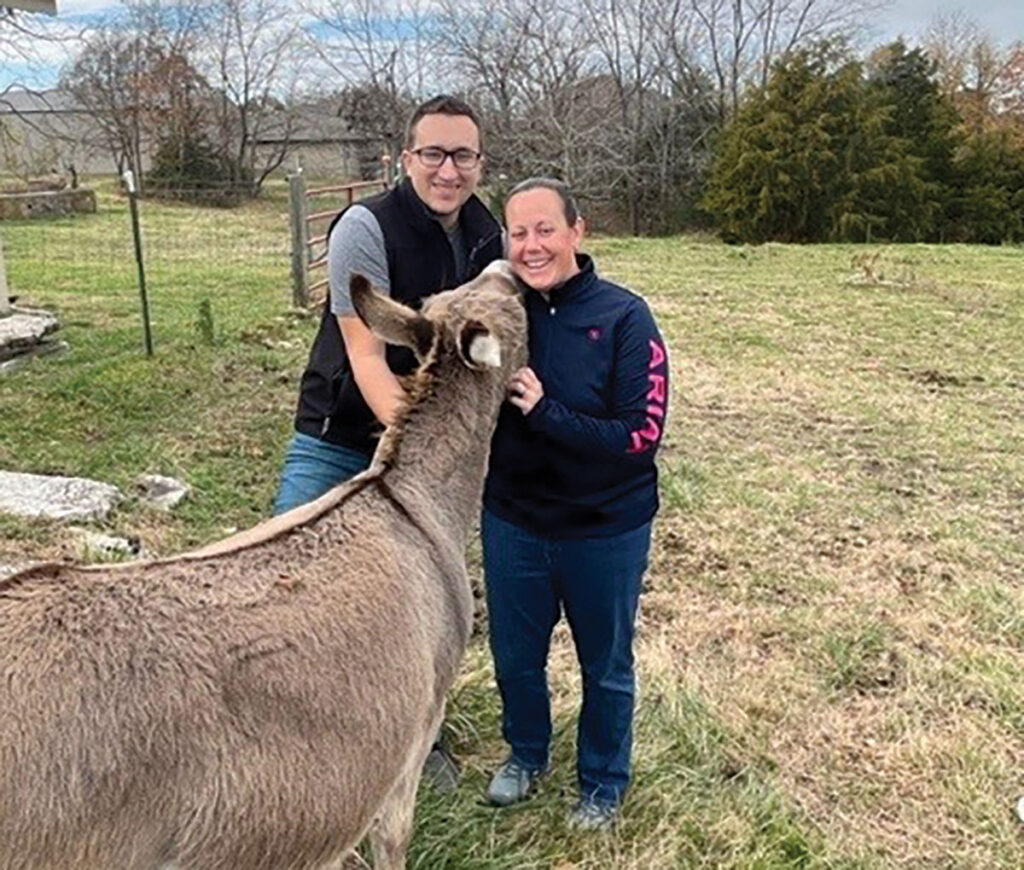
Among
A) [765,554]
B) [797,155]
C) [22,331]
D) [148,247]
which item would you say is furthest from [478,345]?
[797,155]

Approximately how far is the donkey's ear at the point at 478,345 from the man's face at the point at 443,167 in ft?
2.34

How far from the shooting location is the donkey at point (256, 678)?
157 centimetres

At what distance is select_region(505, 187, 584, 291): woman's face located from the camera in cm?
273

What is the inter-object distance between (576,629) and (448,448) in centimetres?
91

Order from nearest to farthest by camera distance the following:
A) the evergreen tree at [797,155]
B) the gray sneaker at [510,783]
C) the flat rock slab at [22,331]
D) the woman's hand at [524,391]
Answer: the woman's hand at [524,391]
the gray sneaker at [510,783]
the flat rock slab at [22,331]
the evergreen tree at [797,155]

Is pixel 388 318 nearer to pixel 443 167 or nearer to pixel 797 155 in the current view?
pixel 443 167

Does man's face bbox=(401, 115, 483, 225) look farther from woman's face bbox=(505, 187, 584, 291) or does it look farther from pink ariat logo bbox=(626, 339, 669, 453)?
pink ariat logo bbox=(626, 339, 669, 453)

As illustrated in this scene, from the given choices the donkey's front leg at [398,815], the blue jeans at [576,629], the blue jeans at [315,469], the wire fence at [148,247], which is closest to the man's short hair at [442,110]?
the blue jeans at [315,469]

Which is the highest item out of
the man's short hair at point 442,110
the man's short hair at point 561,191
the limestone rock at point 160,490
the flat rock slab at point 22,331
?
the man's short hair at point 442,110

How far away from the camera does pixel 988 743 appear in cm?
385

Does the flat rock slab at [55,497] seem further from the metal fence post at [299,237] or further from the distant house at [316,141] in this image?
the distant house at [316,141]

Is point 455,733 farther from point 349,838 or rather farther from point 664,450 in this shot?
point 664,450

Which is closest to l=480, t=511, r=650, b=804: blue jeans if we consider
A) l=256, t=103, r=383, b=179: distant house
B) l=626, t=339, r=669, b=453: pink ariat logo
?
l=626, t=339, r=669, b=453: pink ariat logo

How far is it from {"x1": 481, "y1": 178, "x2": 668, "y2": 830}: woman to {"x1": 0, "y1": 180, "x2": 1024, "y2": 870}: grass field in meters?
0.40
